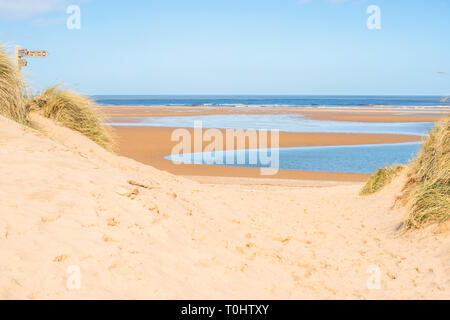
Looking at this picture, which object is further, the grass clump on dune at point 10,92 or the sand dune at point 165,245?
the grass clump on dune at point 10,92

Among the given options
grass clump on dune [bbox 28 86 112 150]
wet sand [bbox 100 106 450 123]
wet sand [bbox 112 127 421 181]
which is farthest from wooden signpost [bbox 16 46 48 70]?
wet sand [bbox 100 106 450 123]

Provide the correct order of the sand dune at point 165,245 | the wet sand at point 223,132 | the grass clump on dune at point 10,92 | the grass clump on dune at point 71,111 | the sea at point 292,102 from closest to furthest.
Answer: the sand dune at point 165,245, the grass clump on dune at point 10,92, the grass clump on dune at point 71,111, the wet sand at point 223,132, the sea at point 292,102

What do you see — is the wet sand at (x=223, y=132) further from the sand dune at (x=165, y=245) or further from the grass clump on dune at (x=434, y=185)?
the sand dune at (x=165, y=245)

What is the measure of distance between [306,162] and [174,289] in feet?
40.3

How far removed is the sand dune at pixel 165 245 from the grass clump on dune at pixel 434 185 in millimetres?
221

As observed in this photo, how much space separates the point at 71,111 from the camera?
409 inches

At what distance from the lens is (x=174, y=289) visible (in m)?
3.58

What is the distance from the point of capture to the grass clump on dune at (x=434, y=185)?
5.59 metres

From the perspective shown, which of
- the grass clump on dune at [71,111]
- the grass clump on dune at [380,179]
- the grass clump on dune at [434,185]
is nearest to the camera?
the grass clump on dune at [434,185]

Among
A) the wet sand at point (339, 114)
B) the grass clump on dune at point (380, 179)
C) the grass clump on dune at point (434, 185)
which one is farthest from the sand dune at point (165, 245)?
the wet sand at point (339, 114)

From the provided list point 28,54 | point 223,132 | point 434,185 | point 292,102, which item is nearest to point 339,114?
point 223,132

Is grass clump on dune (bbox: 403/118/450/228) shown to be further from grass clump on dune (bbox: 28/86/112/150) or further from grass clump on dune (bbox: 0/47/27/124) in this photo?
grass clump on dune (bbox: 28/86/112/150)

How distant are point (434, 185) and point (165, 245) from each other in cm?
363

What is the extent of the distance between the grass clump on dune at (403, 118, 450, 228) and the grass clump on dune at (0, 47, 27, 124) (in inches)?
267
